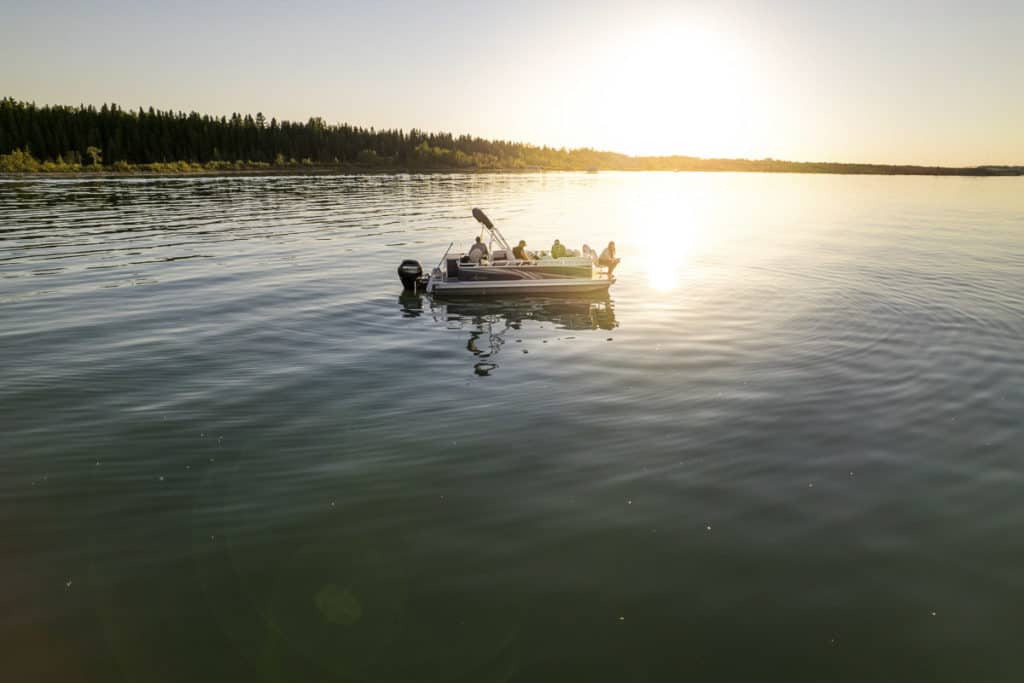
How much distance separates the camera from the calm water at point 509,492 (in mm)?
6293

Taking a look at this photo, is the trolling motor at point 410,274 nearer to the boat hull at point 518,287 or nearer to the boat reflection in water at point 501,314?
the boat reflection in water at point 501,314

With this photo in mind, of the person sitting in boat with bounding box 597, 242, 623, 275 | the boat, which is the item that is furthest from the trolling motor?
the person sitting in boat with bounding box 597, 242, 623, 275

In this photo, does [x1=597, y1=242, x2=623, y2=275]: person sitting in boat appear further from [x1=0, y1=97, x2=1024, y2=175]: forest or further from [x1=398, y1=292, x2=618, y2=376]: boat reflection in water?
[x1=0, y1=97, x2=1024, y2=175]: forest

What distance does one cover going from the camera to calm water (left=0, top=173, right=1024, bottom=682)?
20.6 ft

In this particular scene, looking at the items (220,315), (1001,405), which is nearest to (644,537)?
(1001,405)

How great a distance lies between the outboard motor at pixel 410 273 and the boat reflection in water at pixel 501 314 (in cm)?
58

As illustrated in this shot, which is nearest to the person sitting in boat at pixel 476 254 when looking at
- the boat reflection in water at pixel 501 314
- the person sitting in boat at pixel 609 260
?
the boat reflection in water at pixel 501 314

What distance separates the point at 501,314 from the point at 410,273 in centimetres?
482

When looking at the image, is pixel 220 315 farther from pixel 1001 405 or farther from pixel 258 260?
pixel 1001 405

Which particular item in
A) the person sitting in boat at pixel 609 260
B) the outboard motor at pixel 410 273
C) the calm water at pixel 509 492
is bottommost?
the calm water at pixel 509 492

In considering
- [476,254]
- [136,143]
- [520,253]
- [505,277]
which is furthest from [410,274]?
[136,143]

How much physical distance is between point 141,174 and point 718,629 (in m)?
158

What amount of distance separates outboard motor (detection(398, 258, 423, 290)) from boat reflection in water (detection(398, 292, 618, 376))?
0.58 metres

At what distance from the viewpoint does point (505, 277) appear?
24500mm
